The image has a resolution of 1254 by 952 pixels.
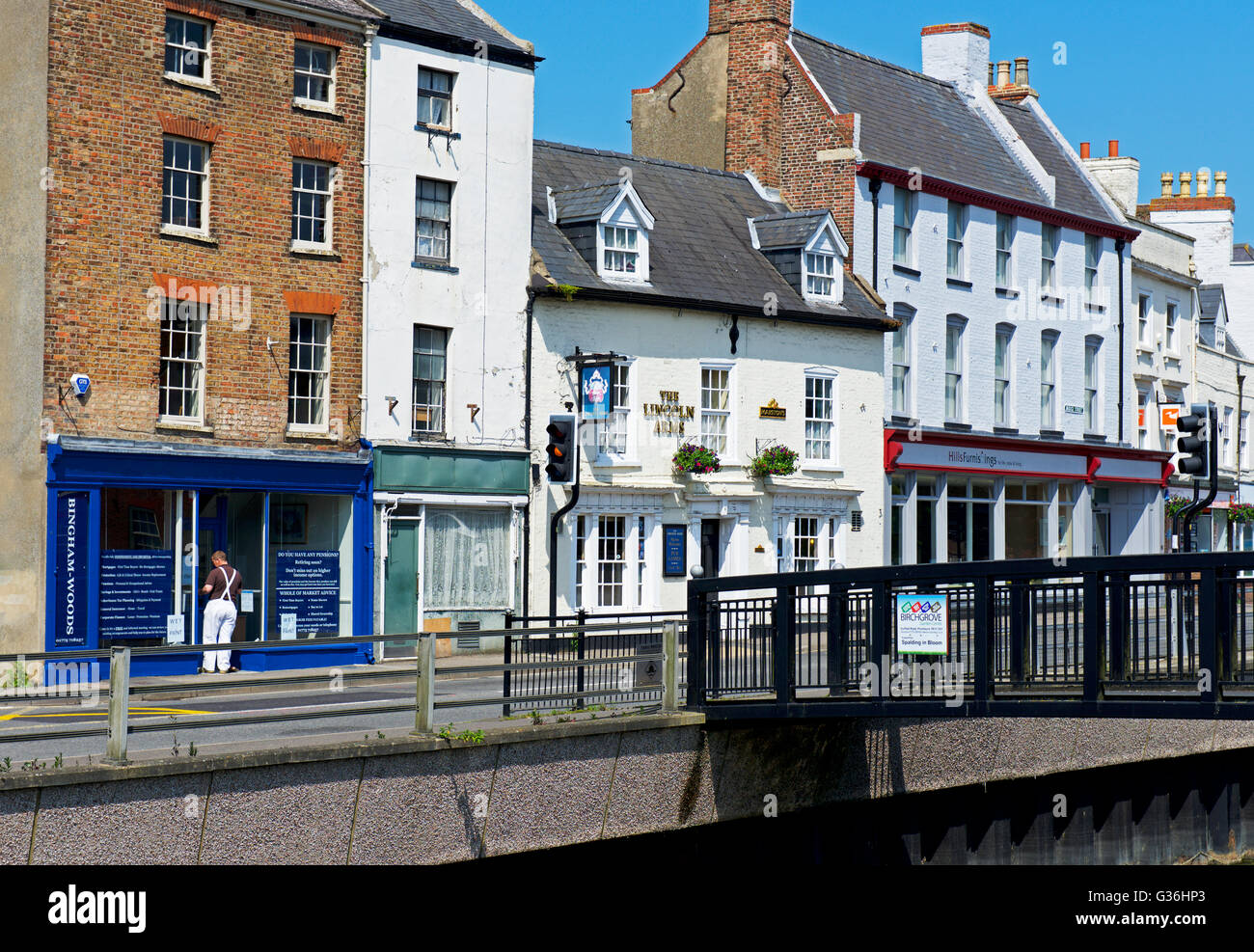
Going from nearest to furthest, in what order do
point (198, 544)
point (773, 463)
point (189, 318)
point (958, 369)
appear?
point (189, 318) → point (198, 544) → point (773, 463) → point (958, 369)

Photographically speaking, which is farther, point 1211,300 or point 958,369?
point 1211,300

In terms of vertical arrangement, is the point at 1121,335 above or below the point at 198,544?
above

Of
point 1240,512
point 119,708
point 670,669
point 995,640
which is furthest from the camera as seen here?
point 1240,512

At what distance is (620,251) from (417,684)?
17256 mm

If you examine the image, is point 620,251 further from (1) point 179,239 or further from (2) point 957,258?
(2) point 957,258

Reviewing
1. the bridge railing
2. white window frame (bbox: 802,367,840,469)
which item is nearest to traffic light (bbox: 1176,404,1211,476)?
the bridge railing

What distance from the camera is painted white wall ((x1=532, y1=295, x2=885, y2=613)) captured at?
98.8ft

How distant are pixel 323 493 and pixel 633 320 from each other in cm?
731

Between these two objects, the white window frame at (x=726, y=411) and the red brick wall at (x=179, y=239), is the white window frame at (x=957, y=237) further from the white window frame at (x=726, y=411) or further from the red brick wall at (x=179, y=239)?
the red brick wall at (x=179, y=239)

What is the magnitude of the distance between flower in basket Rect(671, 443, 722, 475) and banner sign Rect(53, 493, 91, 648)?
37.8 ft

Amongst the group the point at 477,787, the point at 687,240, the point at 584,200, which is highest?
the point at 584,200

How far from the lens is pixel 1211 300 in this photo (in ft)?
171

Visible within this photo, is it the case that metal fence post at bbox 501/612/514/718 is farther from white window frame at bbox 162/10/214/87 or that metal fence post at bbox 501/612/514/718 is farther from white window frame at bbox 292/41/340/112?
white window frame at bbox 292/41/340/112

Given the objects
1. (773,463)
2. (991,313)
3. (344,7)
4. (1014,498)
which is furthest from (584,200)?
(1014,498)
